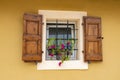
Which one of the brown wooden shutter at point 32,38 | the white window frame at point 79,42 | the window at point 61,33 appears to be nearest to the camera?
the brown wooden shutter at point 32,38

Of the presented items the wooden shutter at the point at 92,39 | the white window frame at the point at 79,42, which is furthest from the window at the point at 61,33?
the wooden shutter at the point at 92,39

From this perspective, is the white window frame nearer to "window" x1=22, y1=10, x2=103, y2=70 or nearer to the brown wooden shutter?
"window" x1=22, y1=10, x2=103, y2=70

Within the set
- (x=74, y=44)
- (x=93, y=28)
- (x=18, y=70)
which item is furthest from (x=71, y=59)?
(x=18, y=70)

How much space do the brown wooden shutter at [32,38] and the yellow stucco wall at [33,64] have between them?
0.17m

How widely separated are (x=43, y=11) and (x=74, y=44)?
972mm

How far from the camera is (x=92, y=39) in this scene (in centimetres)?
507

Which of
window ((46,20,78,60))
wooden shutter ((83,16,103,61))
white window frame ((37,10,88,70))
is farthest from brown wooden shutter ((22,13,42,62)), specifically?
wooden shutter ((83,16,103,61))

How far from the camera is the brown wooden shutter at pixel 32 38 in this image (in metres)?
4.75

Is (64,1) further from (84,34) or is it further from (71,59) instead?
(71,59)

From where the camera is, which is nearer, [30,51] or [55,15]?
[30,51]

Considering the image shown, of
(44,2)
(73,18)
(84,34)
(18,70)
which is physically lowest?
(18,70)

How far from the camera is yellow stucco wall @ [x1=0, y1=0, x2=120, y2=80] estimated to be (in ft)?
15.8

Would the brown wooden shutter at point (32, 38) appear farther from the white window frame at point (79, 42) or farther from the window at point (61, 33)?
the window at point (61, 33)

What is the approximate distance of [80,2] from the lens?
17.2ft
